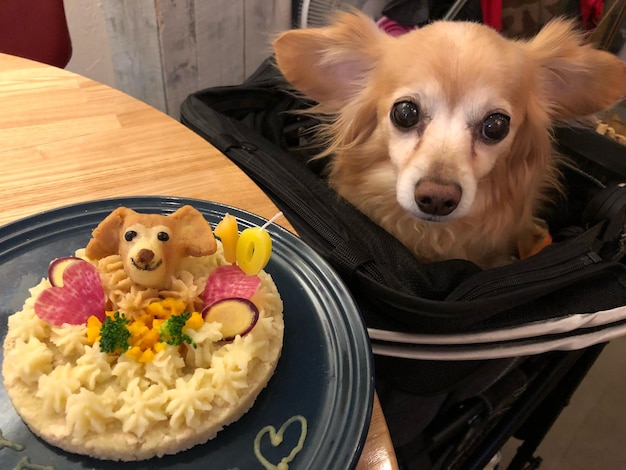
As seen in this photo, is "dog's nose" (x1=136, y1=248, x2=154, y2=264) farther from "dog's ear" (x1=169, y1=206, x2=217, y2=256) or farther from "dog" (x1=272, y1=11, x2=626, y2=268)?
"dog" (x1=272, y1=11, x2=626, y2=268)

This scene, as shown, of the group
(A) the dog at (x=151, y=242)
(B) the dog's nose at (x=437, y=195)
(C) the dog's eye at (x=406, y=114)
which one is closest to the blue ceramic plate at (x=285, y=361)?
(A) the dog at (x=151, y=242)

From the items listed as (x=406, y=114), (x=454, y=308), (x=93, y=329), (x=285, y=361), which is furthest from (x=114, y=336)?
(x=406, y=114)

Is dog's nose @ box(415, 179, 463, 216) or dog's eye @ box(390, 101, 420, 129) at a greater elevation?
dog's eye @ box(390, 101, 420, 129)

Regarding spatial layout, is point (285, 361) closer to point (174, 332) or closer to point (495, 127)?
point (174, 332)

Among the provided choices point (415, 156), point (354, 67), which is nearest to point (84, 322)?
point (415, 156)

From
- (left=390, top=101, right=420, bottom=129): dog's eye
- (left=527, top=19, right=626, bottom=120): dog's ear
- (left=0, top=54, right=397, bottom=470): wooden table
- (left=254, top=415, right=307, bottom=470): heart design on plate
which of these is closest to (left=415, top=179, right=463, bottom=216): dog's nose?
(left=390, top=101, right=420, bottom=129): dog's eye

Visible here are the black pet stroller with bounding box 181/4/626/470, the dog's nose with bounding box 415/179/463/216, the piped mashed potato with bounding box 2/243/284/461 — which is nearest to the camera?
the piped mashed potato with bounding box 2/243/284/461

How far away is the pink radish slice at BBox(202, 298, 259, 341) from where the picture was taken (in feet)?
1.67

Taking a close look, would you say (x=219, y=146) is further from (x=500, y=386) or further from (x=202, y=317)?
(x=500, y=386)

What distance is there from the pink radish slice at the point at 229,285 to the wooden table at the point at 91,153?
0.17 m

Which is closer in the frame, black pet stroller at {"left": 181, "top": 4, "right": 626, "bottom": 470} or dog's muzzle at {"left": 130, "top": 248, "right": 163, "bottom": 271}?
dog's muzzle at {"left": 130, "top": 248, "right": 163, "bottom": 271}

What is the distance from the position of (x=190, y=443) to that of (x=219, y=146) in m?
0.53

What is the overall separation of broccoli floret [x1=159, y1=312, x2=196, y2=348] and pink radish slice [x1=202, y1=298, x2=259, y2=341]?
0.03 m

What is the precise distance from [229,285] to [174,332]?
0.27ft
